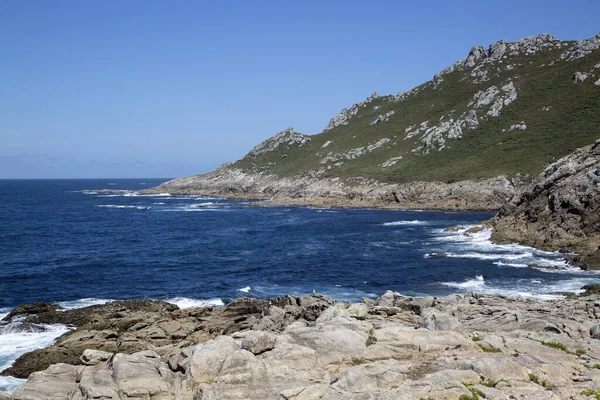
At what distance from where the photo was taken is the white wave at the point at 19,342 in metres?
30.9

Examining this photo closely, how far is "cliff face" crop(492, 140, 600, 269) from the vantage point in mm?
63688

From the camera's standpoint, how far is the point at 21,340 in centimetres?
3525

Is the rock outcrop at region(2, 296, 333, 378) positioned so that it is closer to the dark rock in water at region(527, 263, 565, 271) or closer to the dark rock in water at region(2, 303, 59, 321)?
the dark rock in water at region(2, 303, 59, 321)

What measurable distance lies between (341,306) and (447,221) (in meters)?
75.3

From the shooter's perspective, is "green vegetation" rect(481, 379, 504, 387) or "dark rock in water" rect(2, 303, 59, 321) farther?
"dark rock in water" rect(2, 303, 59, 321)

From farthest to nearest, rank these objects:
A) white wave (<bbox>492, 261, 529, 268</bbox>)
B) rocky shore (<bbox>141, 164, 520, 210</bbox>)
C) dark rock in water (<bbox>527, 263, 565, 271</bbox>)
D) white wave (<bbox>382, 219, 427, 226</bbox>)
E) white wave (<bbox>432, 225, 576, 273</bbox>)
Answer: rocky shore (<bbox>141, 164, 520, 210</bbox>), white wave (<bbox>382, 219, 427, 226</bbox>), white wave (<bbox>432, 225, 576, 273</bbox>), white wave (<bbox>492, 261, 529, 268</bbox>), dark rock in water (<bbox>527, 263, 565, 271</bbox>)

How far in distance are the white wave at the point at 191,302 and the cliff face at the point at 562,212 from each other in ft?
137

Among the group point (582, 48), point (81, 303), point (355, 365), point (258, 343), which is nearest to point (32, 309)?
point (81, 303)

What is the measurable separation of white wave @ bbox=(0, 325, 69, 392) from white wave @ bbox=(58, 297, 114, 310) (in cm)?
637

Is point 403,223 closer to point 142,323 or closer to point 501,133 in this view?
point 501,133

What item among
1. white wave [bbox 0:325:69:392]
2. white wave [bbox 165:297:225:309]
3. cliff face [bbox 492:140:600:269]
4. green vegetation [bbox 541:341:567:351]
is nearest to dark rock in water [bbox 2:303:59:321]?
white wave [bbox 0:325:69:392]

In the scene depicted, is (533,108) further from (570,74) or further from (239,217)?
(239,217)

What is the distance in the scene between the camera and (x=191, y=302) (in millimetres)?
46812

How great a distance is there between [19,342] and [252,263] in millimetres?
34424
